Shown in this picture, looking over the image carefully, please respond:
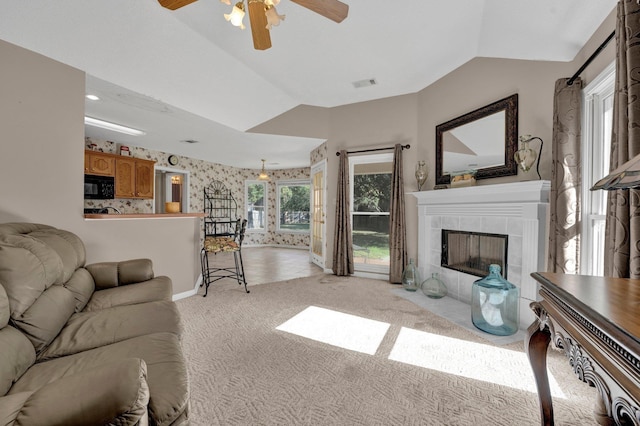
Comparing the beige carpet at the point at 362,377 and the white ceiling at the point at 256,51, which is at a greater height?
the white ceiling at the point at 256,51

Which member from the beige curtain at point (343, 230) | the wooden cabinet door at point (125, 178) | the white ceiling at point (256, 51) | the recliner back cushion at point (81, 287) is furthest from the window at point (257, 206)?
the recliner back cushion at point (81, 287)

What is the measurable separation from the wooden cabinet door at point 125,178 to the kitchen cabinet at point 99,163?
11 centimetres

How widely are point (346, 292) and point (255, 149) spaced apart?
3666 millimetres

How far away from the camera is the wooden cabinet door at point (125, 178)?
516 cm

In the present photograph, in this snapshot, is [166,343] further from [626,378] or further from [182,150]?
[182,150]

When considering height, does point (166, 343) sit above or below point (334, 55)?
below

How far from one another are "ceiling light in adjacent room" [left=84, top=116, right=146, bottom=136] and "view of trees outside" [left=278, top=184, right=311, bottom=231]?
14.2 feet

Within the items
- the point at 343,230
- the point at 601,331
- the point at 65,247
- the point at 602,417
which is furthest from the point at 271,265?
the point at 601,331

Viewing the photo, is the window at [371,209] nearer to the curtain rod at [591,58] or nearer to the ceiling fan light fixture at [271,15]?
the curtain rod at [591,58]

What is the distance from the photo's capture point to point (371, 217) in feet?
15.4

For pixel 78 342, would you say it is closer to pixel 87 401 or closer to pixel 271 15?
pixel 87 401

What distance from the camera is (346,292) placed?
3.72m

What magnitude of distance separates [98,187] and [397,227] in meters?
5.07

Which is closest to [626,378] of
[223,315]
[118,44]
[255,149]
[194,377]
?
[194,377]
